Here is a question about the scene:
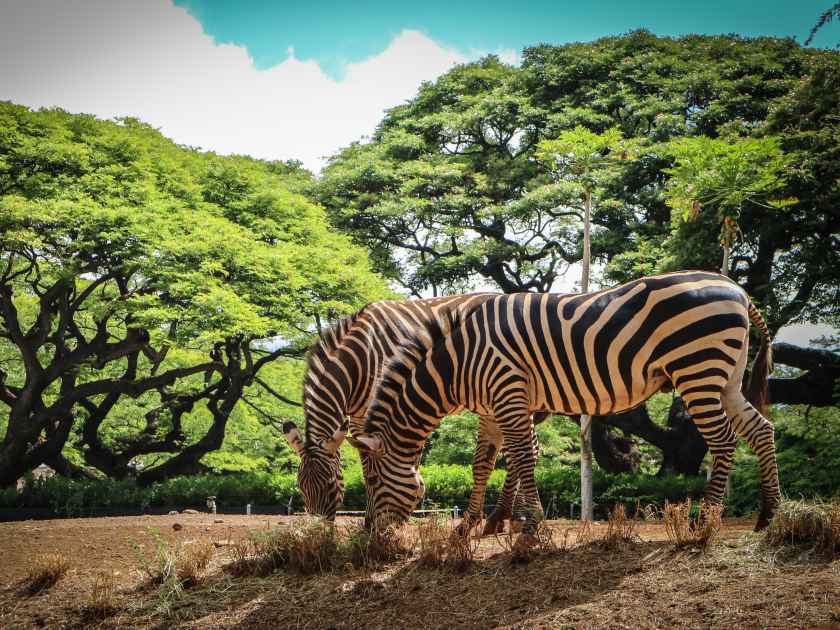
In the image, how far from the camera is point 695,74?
21891 mm

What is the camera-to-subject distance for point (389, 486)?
676 cm

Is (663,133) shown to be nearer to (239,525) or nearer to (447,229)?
(447,229)

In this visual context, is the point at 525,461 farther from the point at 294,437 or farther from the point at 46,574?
the point at 46,574

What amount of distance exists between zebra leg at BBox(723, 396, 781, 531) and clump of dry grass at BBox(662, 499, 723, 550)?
51cm

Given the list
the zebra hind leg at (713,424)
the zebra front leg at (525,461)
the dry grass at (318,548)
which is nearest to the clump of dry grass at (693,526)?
the zebra hind leg at (713,424)

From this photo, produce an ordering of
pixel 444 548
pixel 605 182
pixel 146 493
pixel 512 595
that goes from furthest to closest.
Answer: pixel 605 182, pixel 146 493, pixel 444 548, pixel 512 595

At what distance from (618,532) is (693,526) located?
633 mm

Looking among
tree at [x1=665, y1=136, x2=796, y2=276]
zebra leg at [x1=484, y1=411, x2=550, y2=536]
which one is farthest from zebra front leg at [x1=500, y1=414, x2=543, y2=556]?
tree at [x1=665, y1=136, x2=796, y2=276]

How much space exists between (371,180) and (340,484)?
1883 cm

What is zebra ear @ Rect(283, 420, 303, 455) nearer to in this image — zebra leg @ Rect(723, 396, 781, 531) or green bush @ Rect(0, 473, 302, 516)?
zebra leg @ Rect(723, 396, 781, 531)

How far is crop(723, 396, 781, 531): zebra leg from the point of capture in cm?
638

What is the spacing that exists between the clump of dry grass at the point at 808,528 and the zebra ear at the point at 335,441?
3.82 metres

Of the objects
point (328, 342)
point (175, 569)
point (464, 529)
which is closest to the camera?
point (464, 529)

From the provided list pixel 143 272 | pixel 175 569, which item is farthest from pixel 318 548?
pixel 143 272
